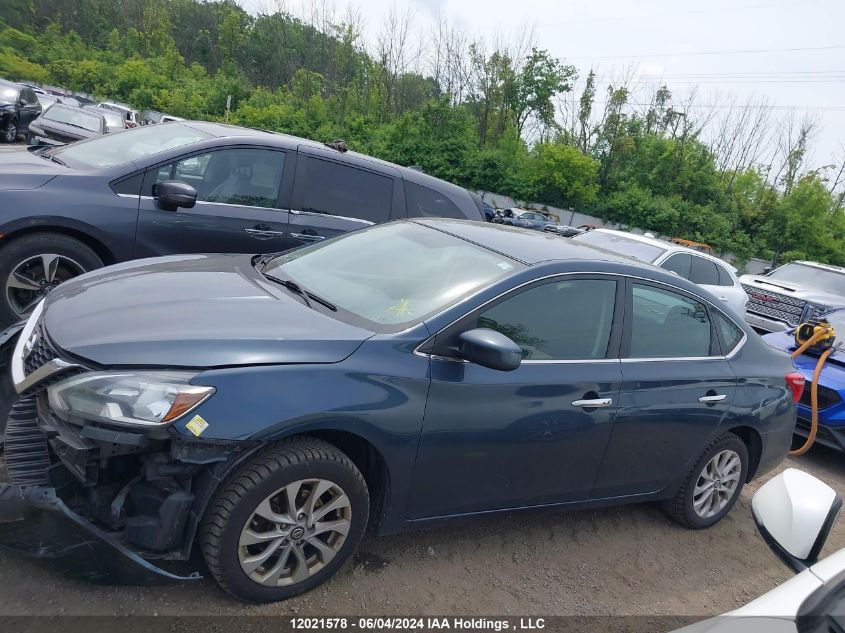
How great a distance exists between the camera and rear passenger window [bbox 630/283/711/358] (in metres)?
3.50

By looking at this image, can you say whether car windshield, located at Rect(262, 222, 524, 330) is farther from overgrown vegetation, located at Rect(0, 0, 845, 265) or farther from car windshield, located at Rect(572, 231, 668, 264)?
overgrown vegetation, located at Rect(0, 0, 845, 265)

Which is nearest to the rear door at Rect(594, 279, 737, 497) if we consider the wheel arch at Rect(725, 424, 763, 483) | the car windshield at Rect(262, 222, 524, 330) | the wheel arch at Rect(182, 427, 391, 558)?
the wheel arch at Rect(725, 424, 763, 483)

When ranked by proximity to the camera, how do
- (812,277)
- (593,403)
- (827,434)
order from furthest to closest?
(812,277) < (827,434) < (593,403)

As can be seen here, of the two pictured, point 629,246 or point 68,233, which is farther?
point 629,246

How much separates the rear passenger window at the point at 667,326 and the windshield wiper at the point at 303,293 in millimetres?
1650

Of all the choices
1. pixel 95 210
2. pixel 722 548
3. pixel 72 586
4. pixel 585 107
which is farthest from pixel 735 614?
pixel 585 107

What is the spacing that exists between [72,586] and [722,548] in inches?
143

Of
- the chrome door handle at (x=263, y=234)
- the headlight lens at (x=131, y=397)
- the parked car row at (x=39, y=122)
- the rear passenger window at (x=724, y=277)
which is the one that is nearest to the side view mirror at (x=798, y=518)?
the headlight lens at (x=131, y=397)

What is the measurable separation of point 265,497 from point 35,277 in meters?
3.08

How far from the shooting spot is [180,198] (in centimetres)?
483

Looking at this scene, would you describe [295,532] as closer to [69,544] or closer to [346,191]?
[69,544]

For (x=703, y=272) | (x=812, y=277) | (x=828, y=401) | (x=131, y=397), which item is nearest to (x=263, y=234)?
(x=131, y=397)

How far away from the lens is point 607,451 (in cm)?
332

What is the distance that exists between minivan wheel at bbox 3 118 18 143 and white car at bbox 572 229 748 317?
13.5m
